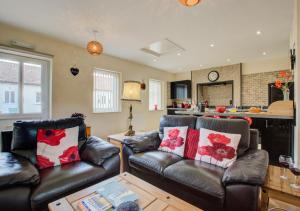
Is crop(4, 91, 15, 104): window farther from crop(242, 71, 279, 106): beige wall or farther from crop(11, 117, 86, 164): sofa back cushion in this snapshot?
crop(242, 71, 279, 106): beige wall

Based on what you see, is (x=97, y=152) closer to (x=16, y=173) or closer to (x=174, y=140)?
(x=16, y=173)

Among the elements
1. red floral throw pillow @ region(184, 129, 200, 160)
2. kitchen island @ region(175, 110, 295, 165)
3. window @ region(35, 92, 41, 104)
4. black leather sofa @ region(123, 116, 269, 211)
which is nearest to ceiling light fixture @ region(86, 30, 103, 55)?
window @ region(35, 92, 41, 104)

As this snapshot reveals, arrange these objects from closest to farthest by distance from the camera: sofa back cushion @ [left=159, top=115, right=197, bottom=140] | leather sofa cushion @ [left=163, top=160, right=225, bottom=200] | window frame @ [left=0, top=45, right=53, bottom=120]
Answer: leather sofa cushion @ [left=163, top=160, right=225, bottom=200]
sofa back cushion @ [left=159, top=115, right=197, bottom=140]
window frame @ [left=0, top=45, right=53, bottom=120]

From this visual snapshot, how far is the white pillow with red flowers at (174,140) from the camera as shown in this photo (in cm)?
221

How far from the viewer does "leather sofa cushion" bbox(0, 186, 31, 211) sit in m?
1.24

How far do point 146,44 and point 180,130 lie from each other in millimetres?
2354

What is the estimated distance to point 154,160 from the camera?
195 centimetres

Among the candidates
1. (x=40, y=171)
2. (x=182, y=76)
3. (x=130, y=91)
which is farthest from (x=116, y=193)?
(x=182, y=76)

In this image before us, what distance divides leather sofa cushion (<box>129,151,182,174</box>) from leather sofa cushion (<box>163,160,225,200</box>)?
0.30 feet

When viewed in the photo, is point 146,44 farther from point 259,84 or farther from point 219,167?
point 259,84

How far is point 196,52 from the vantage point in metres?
4.32

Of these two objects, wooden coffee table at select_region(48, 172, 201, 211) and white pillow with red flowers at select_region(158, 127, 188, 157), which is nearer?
wooden coffee table at select_region(48, 172, 201, 211)

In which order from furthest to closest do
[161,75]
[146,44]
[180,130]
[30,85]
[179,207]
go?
[161,75]
[146,44]
[30,85]
[180,130]
[179,207]

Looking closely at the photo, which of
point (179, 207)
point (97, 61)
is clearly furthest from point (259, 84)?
point (179, 207)
